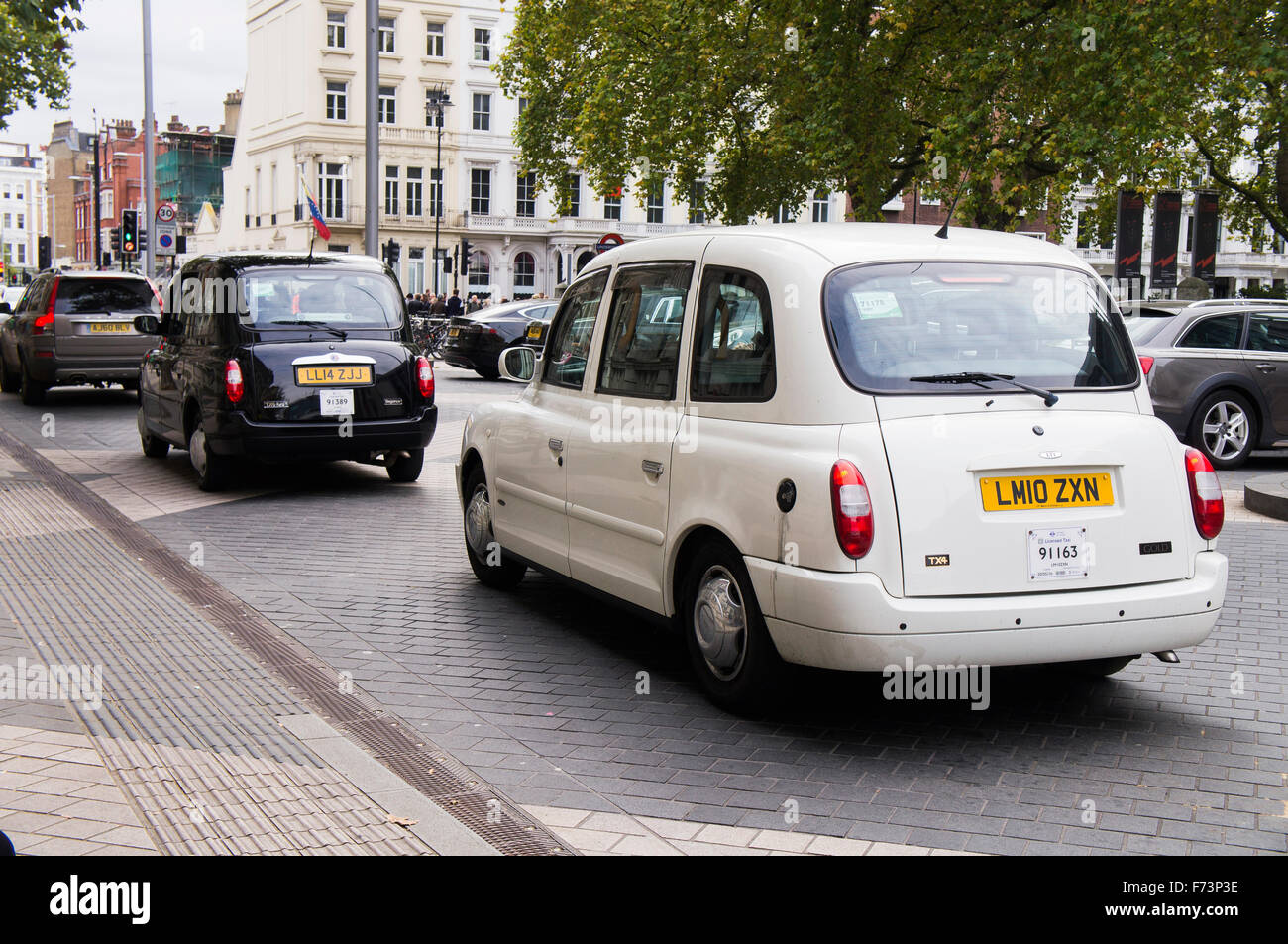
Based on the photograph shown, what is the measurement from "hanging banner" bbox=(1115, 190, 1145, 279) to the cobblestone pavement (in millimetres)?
14211

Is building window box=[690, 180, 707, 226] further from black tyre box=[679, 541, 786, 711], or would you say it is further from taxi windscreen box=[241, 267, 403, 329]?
black tyre box=[679, 541, 786, 711]

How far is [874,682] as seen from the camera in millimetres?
6000

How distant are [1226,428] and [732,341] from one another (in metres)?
10.7

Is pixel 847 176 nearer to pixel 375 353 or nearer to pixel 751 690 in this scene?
pixel 375 353

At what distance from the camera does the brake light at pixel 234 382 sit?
10805 mm

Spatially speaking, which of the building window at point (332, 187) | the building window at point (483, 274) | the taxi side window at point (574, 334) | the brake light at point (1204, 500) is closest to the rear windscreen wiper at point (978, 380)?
the brake light at point (1204, 500)

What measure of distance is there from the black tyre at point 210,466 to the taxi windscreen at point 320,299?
1.14 m

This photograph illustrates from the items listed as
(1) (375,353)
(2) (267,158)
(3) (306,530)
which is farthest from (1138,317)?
(2) (267,158)

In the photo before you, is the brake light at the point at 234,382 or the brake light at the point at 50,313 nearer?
the brake light at the point at 234,382

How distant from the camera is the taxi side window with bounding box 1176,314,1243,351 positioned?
1445 centimetres

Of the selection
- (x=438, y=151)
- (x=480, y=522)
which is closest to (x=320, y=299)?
(x=480, y=522)

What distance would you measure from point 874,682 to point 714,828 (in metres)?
1.95

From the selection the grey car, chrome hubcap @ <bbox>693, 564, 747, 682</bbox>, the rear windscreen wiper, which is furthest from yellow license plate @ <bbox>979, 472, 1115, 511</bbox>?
the grey car

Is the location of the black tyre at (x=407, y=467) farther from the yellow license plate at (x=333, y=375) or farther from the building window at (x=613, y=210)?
the building window at (x=613, y=210)
